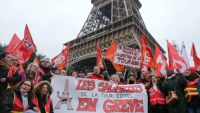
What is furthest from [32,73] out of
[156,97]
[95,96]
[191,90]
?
[191,90]

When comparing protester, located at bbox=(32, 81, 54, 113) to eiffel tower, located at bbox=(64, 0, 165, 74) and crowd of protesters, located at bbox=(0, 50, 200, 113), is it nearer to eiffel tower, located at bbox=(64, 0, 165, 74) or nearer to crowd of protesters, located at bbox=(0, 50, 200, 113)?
crowd of protesters, located at bbox=(0, 50, 200, 113)

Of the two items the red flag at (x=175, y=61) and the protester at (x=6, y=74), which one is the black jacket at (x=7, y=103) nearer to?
the protester at (x=6, y=74)

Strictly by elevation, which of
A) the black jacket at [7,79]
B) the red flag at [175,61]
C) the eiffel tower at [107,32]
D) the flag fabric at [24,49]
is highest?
the eiffel tower at [107,32]

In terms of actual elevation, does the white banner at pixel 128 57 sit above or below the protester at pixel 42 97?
above

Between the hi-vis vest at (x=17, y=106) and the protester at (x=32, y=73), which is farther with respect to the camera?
the protester at (x=32, y=73)

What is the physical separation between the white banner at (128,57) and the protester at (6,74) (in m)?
4.36

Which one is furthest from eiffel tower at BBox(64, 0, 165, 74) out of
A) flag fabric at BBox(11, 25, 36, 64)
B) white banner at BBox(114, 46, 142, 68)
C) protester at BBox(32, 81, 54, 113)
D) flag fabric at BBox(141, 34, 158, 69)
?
protester at BBox(32, 81, 54, 113)

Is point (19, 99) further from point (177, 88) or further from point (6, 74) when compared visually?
point (177, 88)

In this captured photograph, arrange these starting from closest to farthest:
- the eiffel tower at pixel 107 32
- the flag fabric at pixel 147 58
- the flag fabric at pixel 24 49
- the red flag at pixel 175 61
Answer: the red flag at pixel 175 61 → the flag fabric at pixel 24 49 → the flag fabric at pixel 147 58 → the eiffel tower at pixel 107 32

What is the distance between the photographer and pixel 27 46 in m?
5.30

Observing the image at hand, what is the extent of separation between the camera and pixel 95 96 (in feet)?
14.0

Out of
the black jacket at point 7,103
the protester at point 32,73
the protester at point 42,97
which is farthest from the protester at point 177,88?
the black jacket at point 7,103

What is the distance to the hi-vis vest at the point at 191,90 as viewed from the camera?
374 centimetres

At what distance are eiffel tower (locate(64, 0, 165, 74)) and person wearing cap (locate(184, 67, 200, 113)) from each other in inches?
486
